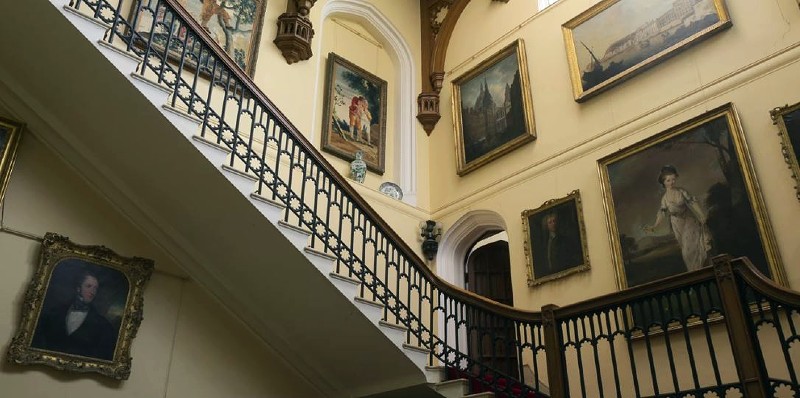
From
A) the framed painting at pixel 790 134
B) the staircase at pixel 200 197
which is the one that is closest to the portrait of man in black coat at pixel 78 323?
the staircase at pixel 200 197

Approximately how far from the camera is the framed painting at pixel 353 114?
9.65m

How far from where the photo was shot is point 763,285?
4156 mm

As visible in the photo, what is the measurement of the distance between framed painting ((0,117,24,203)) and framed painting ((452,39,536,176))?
20.3 feet

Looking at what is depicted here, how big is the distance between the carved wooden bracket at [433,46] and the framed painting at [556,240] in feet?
10.7

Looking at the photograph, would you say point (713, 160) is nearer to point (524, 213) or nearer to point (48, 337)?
point (524, 213)

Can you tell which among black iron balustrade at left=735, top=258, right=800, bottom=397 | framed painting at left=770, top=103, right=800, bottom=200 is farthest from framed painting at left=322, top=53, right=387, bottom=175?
black iron balustrade at left=735, top=258, right=800, bottom=397

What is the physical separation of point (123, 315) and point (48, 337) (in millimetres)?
687

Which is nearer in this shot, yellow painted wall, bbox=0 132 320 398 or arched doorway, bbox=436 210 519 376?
yellow painted wall, bbox=0 132 320 398

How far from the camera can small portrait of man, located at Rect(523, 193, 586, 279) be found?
7.89 m

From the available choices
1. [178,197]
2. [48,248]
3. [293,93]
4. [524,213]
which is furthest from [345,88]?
[48,248]

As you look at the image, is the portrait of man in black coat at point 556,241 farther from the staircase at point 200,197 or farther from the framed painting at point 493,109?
the staircase at point 200,197

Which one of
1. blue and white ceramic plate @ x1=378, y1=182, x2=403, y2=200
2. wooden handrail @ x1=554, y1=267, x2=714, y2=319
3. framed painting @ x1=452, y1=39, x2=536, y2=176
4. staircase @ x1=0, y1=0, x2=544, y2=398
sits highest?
framed painting @ x1=452, y1=39, x2=536, y2=176

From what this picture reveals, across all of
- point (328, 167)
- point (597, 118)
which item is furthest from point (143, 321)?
point (597, 118)

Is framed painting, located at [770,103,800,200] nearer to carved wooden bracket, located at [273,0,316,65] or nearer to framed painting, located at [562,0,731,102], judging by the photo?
framed painting, located at [562,0,731,102]
